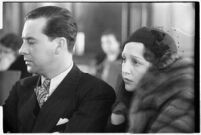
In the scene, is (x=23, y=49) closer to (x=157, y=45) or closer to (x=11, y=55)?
(x=11, y=55)

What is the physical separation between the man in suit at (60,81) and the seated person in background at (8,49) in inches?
2.1

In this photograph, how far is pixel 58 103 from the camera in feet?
8.31

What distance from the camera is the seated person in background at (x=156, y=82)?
2.49m

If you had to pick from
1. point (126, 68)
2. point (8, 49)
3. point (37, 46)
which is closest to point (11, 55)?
point (8, 49)

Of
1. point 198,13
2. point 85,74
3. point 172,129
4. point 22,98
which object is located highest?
point 198,13

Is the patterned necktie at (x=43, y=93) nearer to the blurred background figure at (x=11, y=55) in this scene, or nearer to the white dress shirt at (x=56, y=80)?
the white dress shirt at (x=56, y=80)

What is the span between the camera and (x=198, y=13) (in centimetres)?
254

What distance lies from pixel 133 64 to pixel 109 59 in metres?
0.17

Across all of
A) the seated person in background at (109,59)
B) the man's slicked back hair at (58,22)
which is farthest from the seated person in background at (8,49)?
the seated person in background at (109,59)

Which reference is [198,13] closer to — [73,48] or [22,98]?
[73,48]

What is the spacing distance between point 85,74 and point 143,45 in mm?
444

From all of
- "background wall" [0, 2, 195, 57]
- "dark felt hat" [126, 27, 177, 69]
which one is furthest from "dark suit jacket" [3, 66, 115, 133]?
"dark felt hat" [126, 27, 177, 69]

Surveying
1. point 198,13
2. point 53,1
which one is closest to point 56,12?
point 53,1

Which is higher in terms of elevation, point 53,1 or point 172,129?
point 53,1
